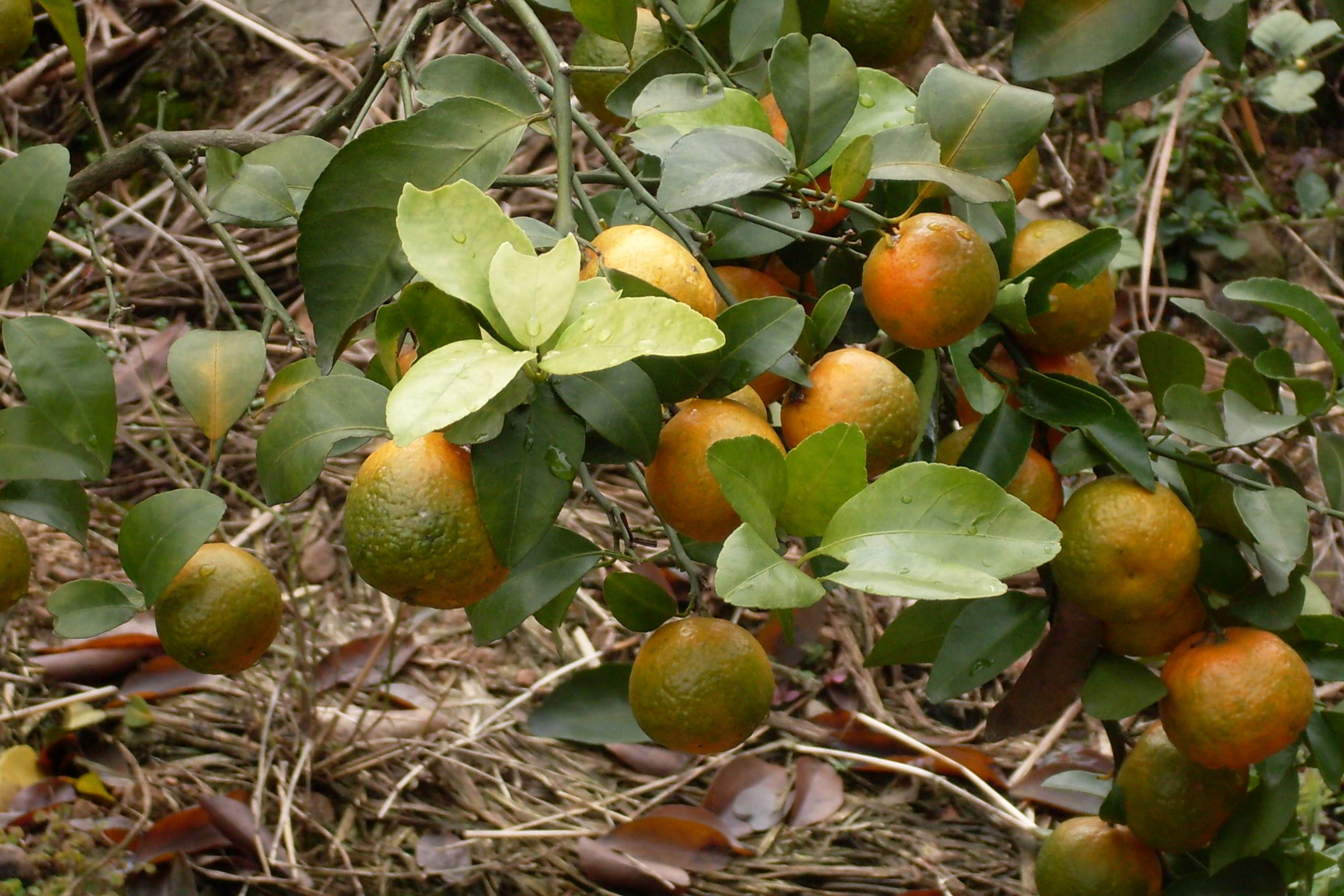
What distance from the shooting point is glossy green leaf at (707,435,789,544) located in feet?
1.58

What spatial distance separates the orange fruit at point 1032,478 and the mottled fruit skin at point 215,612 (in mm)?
477

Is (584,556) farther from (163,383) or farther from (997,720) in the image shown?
(163,383)

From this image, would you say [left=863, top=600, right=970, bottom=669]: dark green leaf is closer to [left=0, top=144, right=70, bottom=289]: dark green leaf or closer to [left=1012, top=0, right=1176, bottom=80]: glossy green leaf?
[left=1012, top=0, right=1176, bottom=80]: glossy green leaf

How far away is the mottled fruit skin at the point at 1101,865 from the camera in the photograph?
0.89 metres

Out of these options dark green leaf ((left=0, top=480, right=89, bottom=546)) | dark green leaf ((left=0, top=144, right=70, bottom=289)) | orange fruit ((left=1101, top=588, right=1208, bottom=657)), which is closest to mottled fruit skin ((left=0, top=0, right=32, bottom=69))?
dark green leaf ((left=0, top=144, right=70, bottom=289))

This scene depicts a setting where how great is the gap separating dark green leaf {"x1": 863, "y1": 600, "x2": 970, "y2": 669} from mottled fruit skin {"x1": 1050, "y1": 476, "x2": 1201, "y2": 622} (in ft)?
0.49

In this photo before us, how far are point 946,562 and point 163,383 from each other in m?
1.59

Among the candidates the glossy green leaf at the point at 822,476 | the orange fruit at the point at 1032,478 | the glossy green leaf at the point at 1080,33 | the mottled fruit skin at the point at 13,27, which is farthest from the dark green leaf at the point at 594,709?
the mottled fruit skin at the point at 13,27

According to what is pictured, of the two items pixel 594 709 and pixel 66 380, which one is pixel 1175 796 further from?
pixel 66 380

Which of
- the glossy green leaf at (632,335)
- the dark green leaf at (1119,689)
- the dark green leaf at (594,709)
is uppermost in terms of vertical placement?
the glossy green leaf at (632,335)

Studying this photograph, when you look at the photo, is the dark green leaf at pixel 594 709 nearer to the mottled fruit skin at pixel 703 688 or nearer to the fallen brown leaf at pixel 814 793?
the mottled fruit skin at pixel 703 688

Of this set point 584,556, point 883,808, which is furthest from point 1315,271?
point 584,556

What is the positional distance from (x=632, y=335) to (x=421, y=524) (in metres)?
0.15

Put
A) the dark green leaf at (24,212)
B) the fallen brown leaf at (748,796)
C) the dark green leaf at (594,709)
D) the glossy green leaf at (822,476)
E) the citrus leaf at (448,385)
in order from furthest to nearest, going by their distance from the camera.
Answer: the fallen brown leaf at (748,796)
the dark green leaf at (594,709)
the dark green leaf at (24,212)
the glossy green leaf at (822,476)
the citrus leaf at (448,385)
